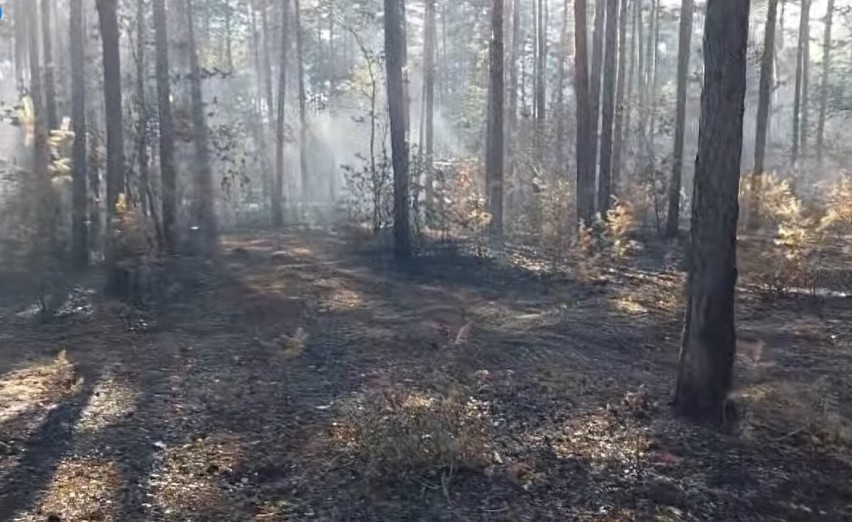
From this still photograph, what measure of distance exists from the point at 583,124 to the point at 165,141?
31.6 feet

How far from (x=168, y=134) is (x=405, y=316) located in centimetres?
964

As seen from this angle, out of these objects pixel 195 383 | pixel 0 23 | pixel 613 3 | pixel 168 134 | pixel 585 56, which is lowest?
pixel 195 383

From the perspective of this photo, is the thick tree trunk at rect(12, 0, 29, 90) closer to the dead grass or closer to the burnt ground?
the burnt ground

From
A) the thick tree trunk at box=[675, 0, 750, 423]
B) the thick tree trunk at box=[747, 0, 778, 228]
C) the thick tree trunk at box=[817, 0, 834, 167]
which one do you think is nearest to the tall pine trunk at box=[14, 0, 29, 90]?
the thick tree trunk at box=[747, 0, 778, 228]

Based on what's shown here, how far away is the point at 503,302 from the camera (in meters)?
12.7

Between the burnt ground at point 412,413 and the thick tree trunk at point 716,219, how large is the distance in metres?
0.45

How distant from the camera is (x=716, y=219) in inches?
262

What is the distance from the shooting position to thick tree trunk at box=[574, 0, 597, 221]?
58.3 feet

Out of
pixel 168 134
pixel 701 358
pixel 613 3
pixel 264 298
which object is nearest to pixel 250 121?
→ pixel 168 134

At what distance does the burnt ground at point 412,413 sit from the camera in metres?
5.36

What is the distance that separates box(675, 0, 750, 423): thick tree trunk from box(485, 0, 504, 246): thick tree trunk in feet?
36.6

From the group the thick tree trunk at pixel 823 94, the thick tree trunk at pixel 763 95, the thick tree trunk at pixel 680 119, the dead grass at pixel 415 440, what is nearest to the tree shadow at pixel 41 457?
the dead grass at pixel 415 440

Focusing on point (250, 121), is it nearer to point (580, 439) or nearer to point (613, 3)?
point (613, 3)

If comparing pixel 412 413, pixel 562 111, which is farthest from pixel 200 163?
pixel 412 413
